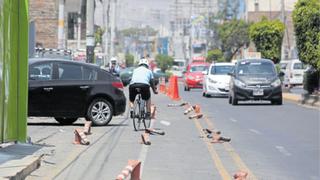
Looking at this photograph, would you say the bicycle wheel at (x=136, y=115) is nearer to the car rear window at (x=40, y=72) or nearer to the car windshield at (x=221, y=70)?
the car rear window at (x=40, y=72)

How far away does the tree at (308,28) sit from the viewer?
98.8 feet

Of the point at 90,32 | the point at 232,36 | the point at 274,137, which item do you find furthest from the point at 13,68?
the point at 232,36

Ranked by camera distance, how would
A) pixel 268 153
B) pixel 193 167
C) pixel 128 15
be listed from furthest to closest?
1. pixel 128 15
2. pixel 268 153
3. pixel 193 167

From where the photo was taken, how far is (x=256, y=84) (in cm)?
2967

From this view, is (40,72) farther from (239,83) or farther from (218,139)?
(239,83)

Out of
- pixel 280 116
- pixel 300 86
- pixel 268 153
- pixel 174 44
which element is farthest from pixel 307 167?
pixel 174 44

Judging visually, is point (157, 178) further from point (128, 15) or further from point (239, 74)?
point (128, 15)

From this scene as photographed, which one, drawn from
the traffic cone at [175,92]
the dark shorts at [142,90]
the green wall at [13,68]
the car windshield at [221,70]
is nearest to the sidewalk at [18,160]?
the green wall at [13,68]

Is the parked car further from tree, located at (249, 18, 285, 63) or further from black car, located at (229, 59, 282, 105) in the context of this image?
black car, located at (229, 59, 282, 105)

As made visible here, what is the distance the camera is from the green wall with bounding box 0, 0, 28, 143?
11688 mm

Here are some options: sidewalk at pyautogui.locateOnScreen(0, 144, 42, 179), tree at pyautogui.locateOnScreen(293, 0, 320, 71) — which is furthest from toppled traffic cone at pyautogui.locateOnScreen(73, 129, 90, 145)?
tree at pyautogui.locateOnScreen(293, 0, 320, 71)

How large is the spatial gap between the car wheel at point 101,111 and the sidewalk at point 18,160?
16.9 feet

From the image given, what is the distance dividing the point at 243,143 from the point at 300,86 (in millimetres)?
39068

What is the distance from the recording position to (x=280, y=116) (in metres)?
23.8
